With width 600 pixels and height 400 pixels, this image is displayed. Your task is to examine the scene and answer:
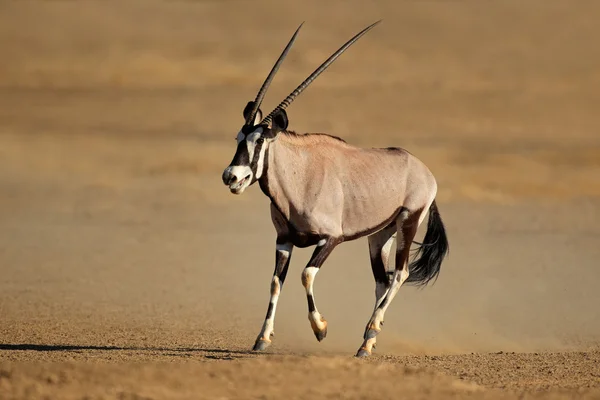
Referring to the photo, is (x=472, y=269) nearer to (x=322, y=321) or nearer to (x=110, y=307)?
(x=110, y=307)

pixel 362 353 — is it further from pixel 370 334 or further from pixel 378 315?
pixel 378 315

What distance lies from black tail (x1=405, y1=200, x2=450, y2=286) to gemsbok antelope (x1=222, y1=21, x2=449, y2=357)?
1.90 ft

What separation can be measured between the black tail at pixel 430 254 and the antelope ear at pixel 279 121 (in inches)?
90.6

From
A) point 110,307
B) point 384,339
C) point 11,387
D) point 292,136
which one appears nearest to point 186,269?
point 110,307

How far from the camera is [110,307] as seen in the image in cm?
1752

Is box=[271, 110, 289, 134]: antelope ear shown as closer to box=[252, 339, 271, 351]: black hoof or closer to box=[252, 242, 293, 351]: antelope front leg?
box=[252, 242, 293, 351]: antelope front leg

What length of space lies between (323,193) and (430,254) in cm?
201

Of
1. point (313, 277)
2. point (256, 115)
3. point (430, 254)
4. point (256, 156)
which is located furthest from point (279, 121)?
point (430, 254)

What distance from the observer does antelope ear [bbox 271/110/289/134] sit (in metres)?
12.6

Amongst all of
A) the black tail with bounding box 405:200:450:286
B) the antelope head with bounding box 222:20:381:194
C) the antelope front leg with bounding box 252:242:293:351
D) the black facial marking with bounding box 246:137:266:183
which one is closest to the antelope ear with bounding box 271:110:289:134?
the antelope head with bounding box 222:20:381:194

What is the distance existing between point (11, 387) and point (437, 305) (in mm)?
9257

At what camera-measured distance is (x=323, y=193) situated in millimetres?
12805

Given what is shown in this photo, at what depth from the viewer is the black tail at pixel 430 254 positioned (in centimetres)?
1441

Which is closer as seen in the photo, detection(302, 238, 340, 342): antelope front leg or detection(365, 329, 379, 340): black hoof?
detection(302, 238, 340, 342): antelope front leg
